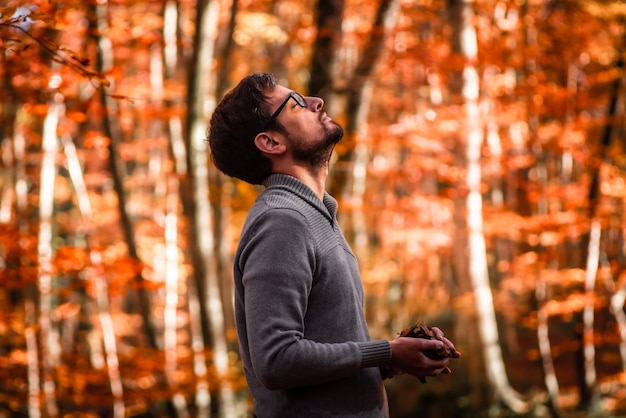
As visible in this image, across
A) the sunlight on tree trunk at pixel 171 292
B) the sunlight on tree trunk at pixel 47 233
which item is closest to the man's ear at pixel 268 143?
the sunlight on tree trunk at pixel 47 233

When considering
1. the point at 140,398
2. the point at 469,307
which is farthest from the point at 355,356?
the point at 469,307

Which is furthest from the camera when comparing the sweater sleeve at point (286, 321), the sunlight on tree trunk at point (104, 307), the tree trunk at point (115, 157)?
the tree trunk at point (115, 157)

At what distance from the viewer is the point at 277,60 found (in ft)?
41.6

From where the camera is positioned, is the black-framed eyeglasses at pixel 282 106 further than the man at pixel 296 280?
Yes

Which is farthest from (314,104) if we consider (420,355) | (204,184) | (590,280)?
(590,280)

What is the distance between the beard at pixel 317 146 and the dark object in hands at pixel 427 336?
578mm

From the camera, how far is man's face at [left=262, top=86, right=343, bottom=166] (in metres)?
2.01

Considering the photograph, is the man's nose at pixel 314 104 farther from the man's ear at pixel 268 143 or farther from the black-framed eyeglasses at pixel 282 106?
the man's ear at pixel 268 143

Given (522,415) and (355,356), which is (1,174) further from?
(355,356)

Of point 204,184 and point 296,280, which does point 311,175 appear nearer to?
point 296,280

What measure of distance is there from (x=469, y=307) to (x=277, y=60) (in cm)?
619

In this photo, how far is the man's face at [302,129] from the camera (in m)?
2.01

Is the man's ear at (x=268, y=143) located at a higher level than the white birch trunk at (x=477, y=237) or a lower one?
higher

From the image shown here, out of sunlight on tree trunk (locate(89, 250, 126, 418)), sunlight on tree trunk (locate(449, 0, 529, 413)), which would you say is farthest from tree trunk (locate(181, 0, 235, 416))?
sunlight on tree trunk (locate(449, 0, 529, 413))
